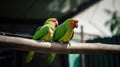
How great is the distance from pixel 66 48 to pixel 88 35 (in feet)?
15.0

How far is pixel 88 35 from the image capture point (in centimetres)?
730

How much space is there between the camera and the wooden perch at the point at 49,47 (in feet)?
7.50

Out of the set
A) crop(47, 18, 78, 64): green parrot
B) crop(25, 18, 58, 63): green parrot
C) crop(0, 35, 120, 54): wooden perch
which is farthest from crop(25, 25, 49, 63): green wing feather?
crop(0, 35, 120, 54): wooden perch

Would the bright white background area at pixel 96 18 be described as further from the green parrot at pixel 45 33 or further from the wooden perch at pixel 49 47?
the wooden perch at pixel 49 47

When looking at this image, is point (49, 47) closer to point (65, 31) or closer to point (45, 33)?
point (45, 33)

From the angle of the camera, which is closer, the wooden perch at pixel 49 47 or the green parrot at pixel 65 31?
the wooden perch at pixel 49 47

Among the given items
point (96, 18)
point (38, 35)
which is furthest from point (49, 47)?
point (96, 18)

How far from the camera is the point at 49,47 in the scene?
2.63 m

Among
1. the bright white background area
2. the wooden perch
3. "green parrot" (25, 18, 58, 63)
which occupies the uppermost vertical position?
Answer: the bright white background area

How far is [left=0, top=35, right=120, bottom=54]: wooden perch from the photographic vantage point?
2.29 metres

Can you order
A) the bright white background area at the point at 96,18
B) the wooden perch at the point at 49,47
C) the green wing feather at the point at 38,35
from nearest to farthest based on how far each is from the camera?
the wooden perch at the point at 49,47 < the green wing feather at the point at 38,35 < the bright white background area at the point at 96,18

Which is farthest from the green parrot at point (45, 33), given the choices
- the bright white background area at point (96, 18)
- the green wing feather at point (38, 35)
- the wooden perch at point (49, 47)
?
the bright white background area at point (96, 18)

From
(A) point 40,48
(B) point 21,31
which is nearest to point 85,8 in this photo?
(B) point 21,31

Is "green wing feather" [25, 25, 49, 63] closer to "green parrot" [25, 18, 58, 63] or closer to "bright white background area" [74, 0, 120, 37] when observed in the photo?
"green parrot" [25, 18, 58, 63]
